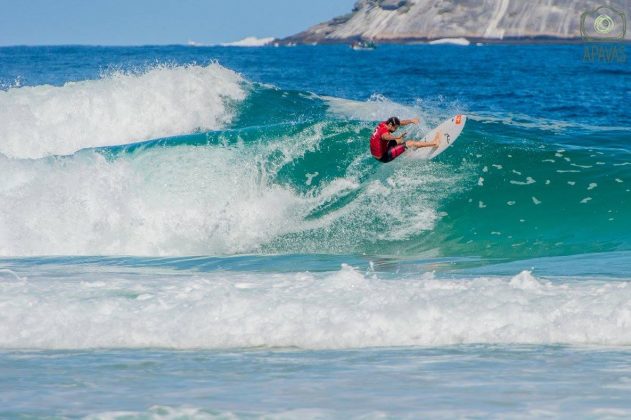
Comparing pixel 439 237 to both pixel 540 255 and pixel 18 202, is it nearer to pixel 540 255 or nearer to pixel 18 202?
pixel 540 255

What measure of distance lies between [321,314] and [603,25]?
141m

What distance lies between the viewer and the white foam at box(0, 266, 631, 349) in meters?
7.84

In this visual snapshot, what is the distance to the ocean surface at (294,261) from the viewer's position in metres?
6.43

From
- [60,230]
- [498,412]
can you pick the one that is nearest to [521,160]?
[60,230]

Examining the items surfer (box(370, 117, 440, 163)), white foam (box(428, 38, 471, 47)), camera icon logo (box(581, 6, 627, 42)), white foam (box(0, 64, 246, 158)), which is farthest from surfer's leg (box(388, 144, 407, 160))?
white foam (box(428, 38, 471, 47))

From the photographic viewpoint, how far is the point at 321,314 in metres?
8.28

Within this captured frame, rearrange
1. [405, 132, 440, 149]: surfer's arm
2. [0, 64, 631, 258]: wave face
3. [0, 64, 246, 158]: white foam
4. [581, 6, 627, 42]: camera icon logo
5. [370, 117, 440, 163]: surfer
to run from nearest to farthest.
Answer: [0, 64, 631, 258]: wave face → [370, 117, 440, 163]: surfer → [405, 132, 440, 149]: surfer's arm → [0, 64, 246, 158]: white foam → [581, 6, 627, 42]: camera icon logo

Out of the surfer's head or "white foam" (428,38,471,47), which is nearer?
the surfer's head

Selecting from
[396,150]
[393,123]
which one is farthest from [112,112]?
[393,123]

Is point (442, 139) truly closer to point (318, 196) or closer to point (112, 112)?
point (318, 196)

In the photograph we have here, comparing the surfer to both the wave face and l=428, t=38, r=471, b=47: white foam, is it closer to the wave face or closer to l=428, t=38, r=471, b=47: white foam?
the wave face

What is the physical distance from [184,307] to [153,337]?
683 mm

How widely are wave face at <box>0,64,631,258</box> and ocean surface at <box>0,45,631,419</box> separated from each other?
0.05m

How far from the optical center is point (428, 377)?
6.59m
